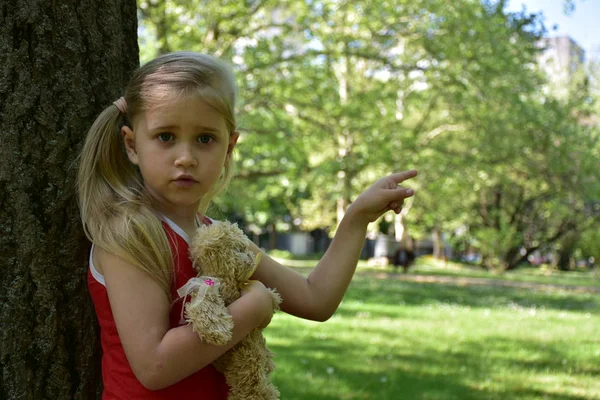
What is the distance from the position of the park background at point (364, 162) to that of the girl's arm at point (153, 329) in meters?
0.43

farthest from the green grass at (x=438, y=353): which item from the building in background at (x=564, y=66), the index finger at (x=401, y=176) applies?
the building in background at (x=564, y=66)

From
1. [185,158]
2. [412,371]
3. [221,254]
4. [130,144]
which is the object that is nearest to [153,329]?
[221,254]

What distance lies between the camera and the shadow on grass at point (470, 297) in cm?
1176

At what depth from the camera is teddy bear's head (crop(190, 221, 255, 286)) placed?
5.31 feet

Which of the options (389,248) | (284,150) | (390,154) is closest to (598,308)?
(390,154)

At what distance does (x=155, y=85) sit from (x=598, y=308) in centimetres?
1205

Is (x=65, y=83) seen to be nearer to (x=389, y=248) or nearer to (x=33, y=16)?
(x=33, y=16)

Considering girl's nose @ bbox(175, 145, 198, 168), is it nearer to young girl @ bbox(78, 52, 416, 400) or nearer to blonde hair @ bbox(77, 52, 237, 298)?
young girl @ bbox(78, 52, 416, 400)

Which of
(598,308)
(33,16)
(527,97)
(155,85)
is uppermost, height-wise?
(527,97)

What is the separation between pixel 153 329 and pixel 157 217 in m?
0.32

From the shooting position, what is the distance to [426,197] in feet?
93.4

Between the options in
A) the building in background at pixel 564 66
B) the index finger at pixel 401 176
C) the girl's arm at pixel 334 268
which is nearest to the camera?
the girl's arm at pixel 334 268

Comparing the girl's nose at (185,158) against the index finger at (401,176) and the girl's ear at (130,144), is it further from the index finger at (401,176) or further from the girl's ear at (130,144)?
the index finger at (401,176)

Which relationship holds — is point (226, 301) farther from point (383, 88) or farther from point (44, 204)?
point (383, 88)
